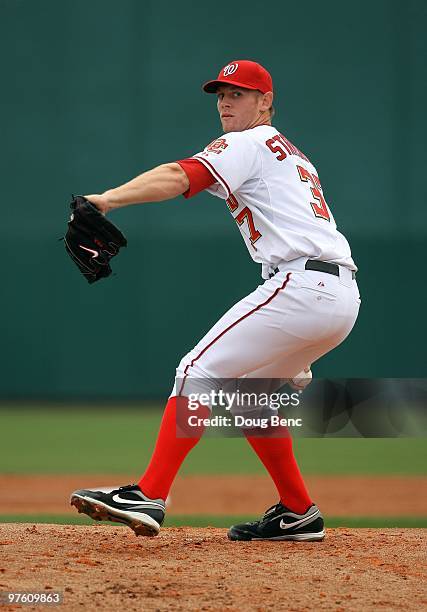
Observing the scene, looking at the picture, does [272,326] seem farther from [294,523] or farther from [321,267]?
[294,523]

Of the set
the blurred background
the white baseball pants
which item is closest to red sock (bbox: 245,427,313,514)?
Result: the white baseball pants

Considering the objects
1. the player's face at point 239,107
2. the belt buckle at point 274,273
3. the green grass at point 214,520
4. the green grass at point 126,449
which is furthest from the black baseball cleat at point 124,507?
the green grass at point 126,449

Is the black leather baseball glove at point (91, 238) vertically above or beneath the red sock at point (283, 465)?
above

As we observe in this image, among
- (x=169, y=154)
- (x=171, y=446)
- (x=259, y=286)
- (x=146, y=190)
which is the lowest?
(x=171, y=446)

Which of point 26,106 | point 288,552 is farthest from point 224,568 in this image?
point 26,106

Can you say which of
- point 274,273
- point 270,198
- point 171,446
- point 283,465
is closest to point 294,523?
point 283,465

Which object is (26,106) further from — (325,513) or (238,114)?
(238,114)

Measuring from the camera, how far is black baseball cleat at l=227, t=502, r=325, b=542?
311cm

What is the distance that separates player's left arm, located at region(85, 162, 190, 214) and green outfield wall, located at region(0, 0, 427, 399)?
6376mm

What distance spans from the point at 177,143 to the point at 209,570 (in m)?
7.20

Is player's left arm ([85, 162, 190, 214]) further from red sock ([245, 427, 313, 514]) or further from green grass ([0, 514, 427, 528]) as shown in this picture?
green grass ([0, 514, 427, 528])

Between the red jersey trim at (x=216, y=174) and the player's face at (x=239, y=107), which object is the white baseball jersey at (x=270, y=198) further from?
the player's face at (x=239, y=107)

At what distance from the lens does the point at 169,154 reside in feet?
30.6

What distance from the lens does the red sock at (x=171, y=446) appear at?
271 cm
